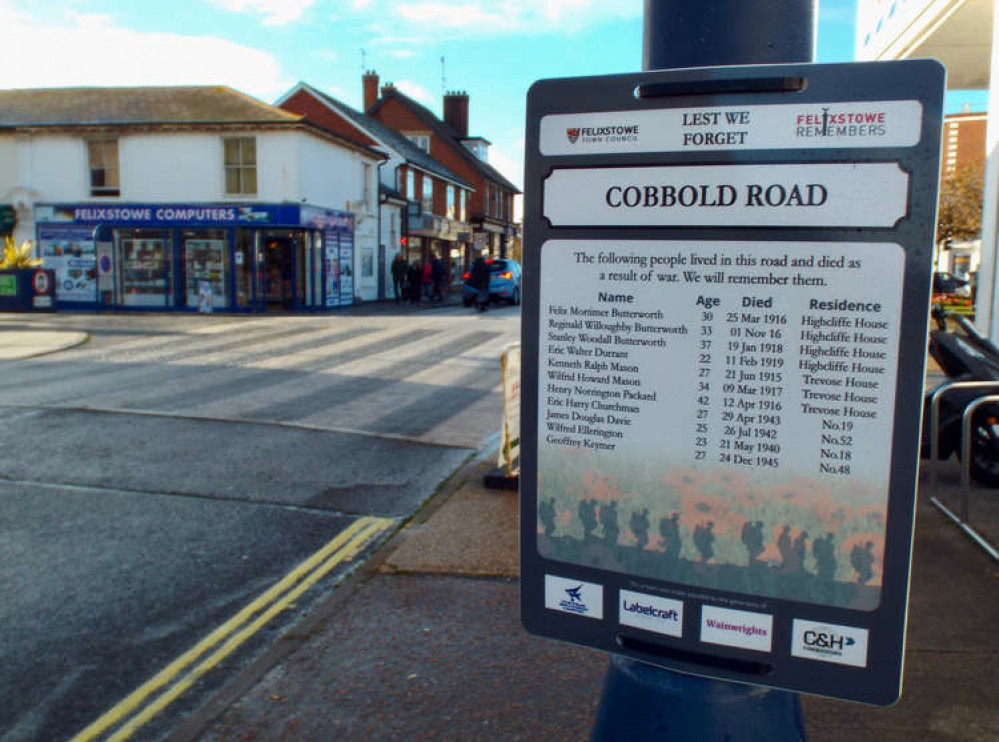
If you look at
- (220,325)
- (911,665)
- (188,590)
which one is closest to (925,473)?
(911,665)

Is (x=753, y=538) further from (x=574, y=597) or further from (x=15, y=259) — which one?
(x=15, y=259)

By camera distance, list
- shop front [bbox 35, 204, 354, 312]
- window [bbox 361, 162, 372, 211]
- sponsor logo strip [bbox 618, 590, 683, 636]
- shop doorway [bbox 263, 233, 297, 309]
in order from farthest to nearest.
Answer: window [bbox 361, 162, 372, 211]
shop doorway [bbox 263, 233, 297, 309]
shop front [bbox 35, 204, 354, 312]
sponsor logo strip [bbox 618, 590, 683, 636]

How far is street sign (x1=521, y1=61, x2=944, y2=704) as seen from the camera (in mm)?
1446

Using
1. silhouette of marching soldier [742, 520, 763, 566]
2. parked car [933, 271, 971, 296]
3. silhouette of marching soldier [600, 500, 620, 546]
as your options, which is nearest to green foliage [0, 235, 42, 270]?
parked car [933, 271, 971, 296]

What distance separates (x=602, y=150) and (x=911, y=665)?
2992 mm

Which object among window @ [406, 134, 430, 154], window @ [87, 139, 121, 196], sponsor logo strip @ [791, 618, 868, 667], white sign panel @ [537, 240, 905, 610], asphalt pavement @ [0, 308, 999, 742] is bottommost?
asphalt pavement @ [0, 308, 999, 742]

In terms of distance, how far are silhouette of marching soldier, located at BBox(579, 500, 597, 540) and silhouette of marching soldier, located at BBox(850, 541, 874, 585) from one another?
482 mm

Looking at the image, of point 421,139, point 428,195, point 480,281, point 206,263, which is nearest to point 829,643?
point 480,281

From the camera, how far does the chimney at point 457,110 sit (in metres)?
58.5

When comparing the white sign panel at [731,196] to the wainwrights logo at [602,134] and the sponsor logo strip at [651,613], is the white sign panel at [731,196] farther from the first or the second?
the sponsor logo strip at [651,613]

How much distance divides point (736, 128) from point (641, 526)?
769 mm

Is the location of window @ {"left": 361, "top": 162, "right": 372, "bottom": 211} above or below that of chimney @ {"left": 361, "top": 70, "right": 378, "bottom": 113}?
below

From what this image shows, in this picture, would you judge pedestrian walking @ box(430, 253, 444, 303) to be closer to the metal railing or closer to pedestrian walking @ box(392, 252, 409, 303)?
pedestrian walking @ box(392, 252, 409, 303)

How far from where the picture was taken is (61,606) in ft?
14.5
